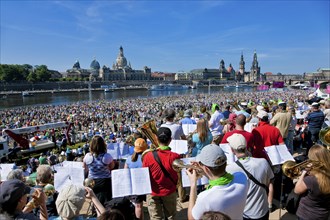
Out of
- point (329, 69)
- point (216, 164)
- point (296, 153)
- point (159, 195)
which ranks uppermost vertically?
point (329, 69)

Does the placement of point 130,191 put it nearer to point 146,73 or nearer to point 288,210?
point 288,210

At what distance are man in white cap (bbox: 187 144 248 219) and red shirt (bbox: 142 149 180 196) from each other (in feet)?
2.89

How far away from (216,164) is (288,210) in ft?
8.62

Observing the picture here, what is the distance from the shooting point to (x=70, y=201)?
221 cm

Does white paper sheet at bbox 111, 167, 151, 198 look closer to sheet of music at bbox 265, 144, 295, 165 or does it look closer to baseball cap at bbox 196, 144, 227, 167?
baseball cap at bbox 196, 144, 227, 167

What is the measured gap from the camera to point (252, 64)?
170250mm

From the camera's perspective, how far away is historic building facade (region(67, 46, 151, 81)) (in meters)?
148

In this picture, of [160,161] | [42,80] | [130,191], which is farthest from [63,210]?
[42,80]

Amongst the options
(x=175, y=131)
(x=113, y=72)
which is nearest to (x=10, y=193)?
(x=175, y=131)

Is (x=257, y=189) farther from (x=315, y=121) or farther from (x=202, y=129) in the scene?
(x=315, y=121)

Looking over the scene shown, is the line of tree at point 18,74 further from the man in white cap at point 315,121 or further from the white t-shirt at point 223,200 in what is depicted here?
the white t-shirt at point 223,200

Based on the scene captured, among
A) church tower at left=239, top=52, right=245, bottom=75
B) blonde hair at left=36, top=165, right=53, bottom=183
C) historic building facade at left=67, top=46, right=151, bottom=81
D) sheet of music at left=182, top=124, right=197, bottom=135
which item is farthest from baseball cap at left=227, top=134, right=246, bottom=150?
church tower at left=239, top=52, right=245, bottom=75

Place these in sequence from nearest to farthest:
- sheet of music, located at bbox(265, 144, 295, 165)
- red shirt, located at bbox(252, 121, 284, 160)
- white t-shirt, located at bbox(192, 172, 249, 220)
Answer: white t-shirt, located at bbox(192, 172, 249, 220) < sheet of music, located at bbox(265, 144, 295, 165) < red shirt, located at bbox(252, 121, 284, 160)

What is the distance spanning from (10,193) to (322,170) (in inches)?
104
